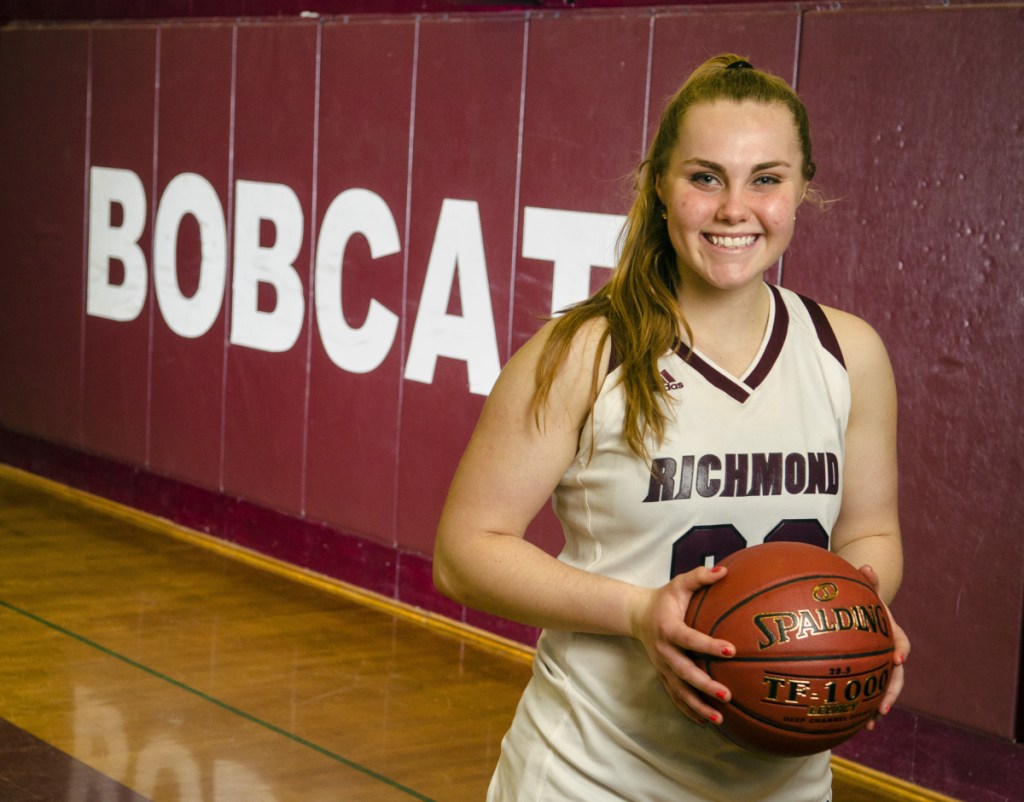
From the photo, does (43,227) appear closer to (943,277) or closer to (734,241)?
(943,277)

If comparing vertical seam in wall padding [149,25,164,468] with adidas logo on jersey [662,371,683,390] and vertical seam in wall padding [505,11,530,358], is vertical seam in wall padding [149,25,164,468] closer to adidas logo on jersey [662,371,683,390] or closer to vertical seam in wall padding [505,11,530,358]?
vertical seam in wall padding [505,11,530,358]

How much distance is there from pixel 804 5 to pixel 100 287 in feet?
11.3

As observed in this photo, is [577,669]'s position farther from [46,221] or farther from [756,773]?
[46,221]

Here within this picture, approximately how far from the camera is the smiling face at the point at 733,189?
1.53 metres

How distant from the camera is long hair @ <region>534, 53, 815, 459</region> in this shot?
154 cm

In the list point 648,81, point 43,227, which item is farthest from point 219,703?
point 43,227

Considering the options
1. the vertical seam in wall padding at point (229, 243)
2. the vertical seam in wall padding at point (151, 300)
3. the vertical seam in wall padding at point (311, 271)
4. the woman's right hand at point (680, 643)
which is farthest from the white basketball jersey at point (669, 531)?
the vertical seam in wall padding at point (151, 300)

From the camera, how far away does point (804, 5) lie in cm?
363

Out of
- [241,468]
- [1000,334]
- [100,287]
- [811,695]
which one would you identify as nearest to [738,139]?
[811,695]

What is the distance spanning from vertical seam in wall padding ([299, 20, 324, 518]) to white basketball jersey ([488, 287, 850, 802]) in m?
3.60

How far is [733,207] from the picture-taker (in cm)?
151

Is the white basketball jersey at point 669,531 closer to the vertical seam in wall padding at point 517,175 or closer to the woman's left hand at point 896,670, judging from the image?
the woman's left hand at point 896,670

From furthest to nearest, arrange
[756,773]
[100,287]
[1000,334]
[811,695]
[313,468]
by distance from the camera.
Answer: [100,287] → [313,468] → [1000,334] → [756,773] → [811,695]

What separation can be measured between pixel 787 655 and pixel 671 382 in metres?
0.30
